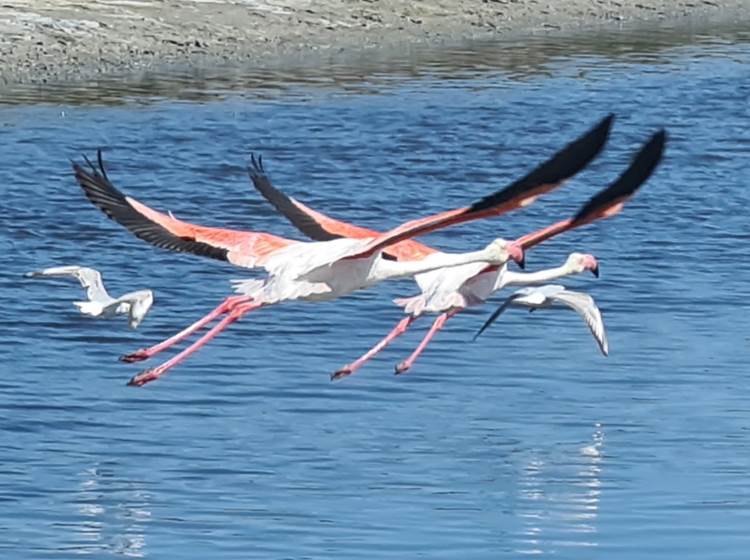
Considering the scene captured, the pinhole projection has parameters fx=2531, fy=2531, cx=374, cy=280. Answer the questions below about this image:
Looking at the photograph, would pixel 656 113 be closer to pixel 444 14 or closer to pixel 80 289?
pixel 444 14

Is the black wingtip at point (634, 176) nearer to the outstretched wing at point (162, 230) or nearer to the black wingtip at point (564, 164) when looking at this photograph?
the black wingtip at point (564, 164)

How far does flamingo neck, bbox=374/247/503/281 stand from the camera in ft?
38.1

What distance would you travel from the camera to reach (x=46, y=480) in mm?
13367

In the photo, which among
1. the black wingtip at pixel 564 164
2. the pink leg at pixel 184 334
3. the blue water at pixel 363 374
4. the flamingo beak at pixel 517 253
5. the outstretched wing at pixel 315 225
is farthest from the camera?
the blue water at pixel 363 374

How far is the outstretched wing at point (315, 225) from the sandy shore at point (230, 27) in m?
13.4

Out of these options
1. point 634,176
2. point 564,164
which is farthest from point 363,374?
point 564,164

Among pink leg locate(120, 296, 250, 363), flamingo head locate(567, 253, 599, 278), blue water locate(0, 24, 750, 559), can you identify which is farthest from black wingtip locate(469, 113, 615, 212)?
blue water locate(0, 24, 750, 559)

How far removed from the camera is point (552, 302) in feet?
41.4

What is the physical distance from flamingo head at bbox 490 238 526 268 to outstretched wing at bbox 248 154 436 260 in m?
0.59

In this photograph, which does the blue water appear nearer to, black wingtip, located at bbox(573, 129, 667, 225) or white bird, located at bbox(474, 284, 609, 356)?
white bird, located at bbox(474, 284, 609, 356)

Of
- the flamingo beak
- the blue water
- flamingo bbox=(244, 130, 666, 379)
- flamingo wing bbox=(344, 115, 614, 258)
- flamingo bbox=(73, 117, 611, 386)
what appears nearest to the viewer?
flamingo wing bbox=(344, 115, 614, 258)

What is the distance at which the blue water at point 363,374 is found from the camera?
12.7 meters

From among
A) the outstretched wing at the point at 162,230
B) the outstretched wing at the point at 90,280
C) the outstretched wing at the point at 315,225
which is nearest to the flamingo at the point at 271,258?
the outstretched wing at the point at 162,230

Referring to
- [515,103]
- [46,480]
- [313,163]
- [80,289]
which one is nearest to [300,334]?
[80,289]
